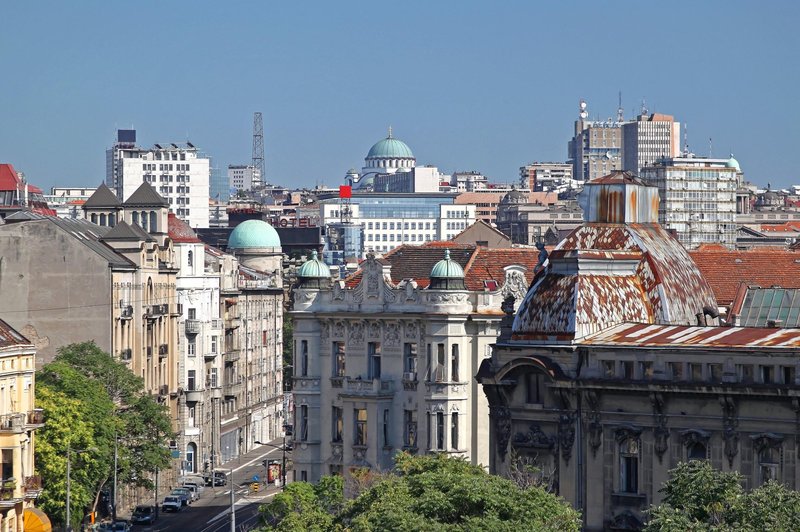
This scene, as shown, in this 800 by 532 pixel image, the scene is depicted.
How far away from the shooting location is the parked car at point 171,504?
184 m

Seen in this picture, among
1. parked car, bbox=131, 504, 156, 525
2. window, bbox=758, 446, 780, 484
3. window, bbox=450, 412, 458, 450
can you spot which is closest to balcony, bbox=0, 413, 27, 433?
window, bbox=450, 412, 458, 450

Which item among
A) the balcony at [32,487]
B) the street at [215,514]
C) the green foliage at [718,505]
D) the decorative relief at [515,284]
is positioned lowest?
the street at [215,514]

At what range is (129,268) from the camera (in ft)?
634

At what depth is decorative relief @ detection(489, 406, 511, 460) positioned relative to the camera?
122m

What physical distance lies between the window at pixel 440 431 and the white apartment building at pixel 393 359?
5 cm

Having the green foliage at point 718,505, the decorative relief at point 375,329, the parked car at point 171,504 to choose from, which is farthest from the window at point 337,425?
the green foliage at point 718,505

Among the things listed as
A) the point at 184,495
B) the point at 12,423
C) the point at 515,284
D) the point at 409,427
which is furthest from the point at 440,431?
the point at 184,495

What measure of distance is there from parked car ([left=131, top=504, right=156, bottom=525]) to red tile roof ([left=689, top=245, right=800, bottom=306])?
124 ft

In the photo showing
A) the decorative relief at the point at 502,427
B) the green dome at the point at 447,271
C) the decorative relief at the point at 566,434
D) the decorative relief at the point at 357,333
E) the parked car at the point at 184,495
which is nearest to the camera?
the decorative relief at the point at 566,434

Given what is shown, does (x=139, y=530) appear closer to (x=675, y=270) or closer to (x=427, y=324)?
(x=427, y=324)

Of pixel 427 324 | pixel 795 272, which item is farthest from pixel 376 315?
pixel 795 272

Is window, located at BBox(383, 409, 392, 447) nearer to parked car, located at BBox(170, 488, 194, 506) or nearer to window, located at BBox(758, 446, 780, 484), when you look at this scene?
parked car, located at BBox(170, 488, 194, 506)

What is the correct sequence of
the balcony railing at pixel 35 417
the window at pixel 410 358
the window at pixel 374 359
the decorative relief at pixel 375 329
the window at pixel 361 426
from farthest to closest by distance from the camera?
the window at pixel 374 359 → the decorative relief at pixel 375 329 → the window at pixel 361 426 → the window at pixel 410 358 → the balcony railing at pixel 35 417

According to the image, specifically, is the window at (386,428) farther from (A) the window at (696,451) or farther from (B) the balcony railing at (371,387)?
(A) the window at (696,451)
